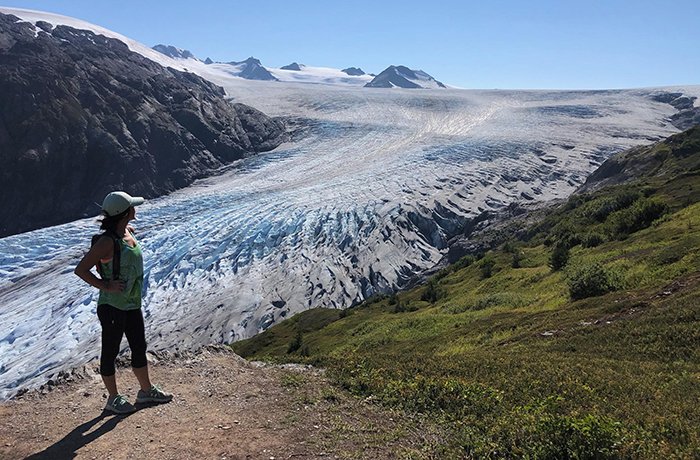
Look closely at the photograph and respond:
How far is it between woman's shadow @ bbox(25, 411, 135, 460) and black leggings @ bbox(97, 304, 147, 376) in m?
0.62

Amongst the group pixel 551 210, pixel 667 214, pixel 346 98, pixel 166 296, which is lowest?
pixel 166 296

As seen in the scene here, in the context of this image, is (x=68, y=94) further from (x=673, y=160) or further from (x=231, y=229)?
(x=673, y=160)

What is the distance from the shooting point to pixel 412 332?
62.3 feet

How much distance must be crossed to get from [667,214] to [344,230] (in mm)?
26735

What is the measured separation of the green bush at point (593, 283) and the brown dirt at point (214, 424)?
10.7 m

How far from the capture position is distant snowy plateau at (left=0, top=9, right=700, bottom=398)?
34.6 metres

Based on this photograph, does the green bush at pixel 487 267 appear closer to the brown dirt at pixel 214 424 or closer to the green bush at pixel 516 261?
the green bush at pixel 516 261

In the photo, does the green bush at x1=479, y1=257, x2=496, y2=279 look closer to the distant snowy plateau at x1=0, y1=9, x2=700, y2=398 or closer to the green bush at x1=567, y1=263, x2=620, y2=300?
the green bush at x1=567, y1=263, x2=620, y2=300

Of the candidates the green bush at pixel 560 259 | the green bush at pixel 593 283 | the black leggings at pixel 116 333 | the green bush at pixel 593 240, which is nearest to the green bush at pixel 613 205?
the green bush at pixel 593 240

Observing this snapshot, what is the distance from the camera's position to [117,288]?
691 centimetres

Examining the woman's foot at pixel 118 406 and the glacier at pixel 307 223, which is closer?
the woman's foot at pixel 118 406

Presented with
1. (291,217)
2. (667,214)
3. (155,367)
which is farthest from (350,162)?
(155,367)

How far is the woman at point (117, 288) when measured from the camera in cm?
688

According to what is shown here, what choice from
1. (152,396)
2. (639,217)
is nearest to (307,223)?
(639,217)
